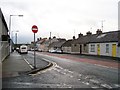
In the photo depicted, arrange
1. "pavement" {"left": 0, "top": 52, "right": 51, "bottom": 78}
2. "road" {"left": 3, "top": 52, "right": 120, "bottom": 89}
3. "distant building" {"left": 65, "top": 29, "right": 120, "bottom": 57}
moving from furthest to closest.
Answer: "distant building" {"left": 65, "top": 29, "right": 120, "bottom": 57}
"pavement" {"left": 0, "top": 52, "right": 51, "bottom": 78}
"road" {"left": 3, "top": 52, "right": 120, "bottom": 89}

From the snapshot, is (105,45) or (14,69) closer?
(14,69)

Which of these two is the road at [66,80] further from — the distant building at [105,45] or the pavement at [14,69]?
the distant building at [105,45]

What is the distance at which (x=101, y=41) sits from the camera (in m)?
48.4

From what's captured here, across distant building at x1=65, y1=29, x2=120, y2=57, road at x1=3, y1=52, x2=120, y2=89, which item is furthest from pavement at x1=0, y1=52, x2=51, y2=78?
distant building at x1=65, y1=29, x2=120, y2=57

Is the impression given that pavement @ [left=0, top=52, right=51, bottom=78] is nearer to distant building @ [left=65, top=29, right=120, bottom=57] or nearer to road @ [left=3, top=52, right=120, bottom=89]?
road @ [left=3, top=52, right=120, bottom=89]

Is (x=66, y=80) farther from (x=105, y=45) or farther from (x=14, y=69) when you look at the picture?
(x=105, y=45)

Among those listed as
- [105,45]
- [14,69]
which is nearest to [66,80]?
[14,69]

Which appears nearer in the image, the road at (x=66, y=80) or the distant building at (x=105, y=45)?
the road at (x=66, y=80)

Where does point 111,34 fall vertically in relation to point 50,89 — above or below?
above

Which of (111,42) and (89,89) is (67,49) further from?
(89,89)

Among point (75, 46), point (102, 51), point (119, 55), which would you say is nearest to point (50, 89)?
point (119, 55)

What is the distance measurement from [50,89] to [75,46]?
198 ft

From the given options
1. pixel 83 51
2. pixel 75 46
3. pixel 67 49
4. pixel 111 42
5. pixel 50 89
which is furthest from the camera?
pixel 67 49

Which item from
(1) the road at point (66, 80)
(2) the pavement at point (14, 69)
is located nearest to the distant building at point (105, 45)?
(2) the pavement at point (14, 69)
